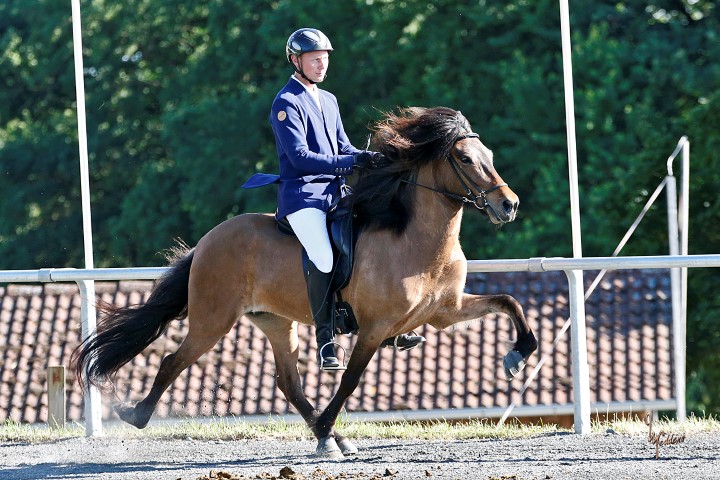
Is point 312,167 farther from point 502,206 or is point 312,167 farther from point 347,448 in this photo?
point 347,448

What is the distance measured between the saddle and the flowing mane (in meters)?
0.08

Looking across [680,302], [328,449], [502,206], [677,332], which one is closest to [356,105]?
[680,302]

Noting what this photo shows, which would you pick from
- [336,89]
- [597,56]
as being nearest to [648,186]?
[597,56]

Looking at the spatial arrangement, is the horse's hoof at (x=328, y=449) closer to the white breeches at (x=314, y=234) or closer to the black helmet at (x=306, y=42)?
the white breeches at (x=314, y=234)

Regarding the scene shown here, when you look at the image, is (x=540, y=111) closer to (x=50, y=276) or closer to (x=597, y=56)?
(x=597, y=56)

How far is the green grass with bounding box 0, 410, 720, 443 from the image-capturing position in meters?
8.67

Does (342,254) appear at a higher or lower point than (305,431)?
higher

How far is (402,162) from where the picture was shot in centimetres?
768

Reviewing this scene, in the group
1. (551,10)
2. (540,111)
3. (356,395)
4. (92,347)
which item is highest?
(551,10)

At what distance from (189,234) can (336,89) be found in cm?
571

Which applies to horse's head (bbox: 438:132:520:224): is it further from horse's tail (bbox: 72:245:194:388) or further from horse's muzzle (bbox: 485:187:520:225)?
horse's tail (bbox: 72:245:194:388)

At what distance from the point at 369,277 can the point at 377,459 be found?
3.45ft

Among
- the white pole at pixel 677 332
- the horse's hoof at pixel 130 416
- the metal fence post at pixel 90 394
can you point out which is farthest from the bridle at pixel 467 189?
the white pole at pixel 677 332

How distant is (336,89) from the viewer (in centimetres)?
3162
